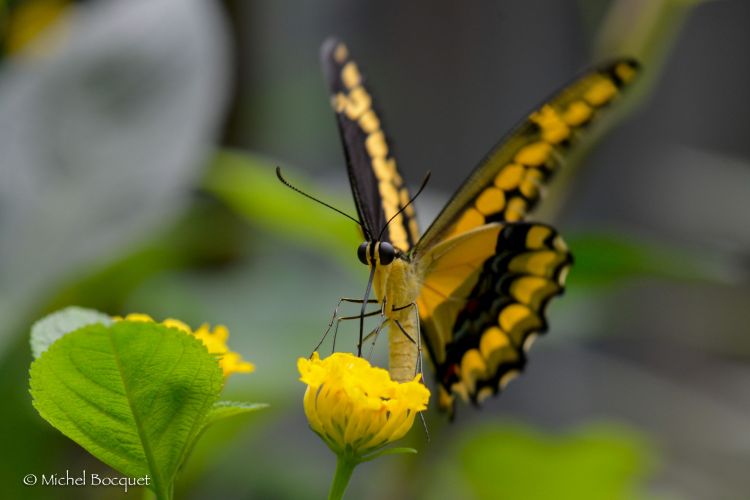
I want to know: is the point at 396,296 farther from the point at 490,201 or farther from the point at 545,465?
the point at 545,465

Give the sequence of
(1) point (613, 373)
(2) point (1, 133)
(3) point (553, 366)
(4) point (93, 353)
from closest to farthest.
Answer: (4) point (93, 353) < (2) point (1, 133) < (1) point (613, 373) < (3) point (553, 366)

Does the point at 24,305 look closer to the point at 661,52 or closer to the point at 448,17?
the point at 661,52

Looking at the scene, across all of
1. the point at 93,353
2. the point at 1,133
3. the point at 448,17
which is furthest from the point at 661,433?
the point at 93,353

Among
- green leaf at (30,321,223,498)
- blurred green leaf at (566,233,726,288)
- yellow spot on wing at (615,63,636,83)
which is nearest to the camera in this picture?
green leaf at (30,321,223,498)

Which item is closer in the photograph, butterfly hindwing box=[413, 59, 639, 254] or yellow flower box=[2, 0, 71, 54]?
butterfly hindwing box=[413, 59, 639, 254]

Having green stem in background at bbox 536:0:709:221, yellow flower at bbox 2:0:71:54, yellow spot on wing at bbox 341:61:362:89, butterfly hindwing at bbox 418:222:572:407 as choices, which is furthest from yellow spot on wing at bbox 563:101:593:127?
yellow flower at bbox 2:0:71:54

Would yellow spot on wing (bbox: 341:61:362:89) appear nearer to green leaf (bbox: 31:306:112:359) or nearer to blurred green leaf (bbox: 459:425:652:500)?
green leaf (bbox: 31:306:112:359)

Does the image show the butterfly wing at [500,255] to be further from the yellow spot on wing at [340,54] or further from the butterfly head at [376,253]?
the yellow spot on wing at [340,54]
